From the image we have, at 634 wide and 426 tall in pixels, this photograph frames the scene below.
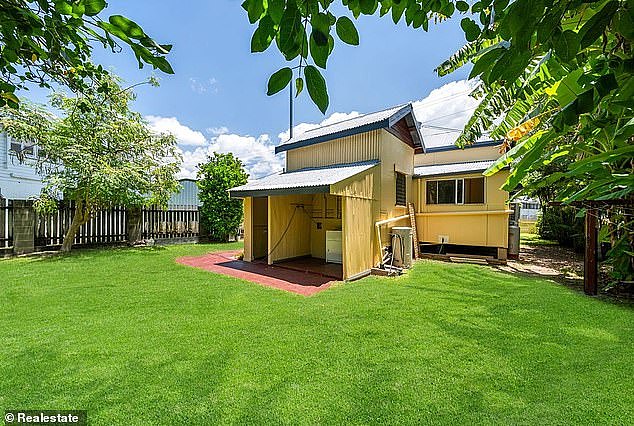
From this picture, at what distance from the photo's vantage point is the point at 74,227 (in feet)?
40.3

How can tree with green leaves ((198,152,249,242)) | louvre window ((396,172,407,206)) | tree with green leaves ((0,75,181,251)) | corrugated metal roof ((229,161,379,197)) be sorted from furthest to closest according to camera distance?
tree with green leaves ((198,152,249,242)) < louvre window ((396,172,407,206)) < tree with green leaves ((0,75,181,251)) < corrugated metal roof ((229,161,379,197))

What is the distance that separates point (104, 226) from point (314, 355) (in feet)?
47.4

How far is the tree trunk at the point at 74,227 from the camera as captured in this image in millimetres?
12156

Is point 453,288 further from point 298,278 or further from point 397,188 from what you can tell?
point 397,188

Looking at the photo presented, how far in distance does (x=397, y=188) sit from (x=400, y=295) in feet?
19.9

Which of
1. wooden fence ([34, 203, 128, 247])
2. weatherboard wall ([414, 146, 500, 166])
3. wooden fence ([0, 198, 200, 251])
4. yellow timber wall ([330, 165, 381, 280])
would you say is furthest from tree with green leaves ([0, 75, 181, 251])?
weatherboard wall ([414, 146, 500, 166])

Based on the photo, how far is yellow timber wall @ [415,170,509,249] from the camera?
37.6ft

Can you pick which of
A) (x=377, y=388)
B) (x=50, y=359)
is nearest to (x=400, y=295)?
(x=377, y=388)

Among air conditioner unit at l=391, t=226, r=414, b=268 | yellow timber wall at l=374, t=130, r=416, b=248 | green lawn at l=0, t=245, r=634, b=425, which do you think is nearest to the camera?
green lawn at l=0, t=245, r=634, b=425

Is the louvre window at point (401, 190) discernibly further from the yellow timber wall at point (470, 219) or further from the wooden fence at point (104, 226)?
the wooden fence at point (104, 226)

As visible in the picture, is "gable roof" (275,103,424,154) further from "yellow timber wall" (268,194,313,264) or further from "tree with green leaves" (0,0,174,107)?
"tree with green leaves" (0,0,174,107)

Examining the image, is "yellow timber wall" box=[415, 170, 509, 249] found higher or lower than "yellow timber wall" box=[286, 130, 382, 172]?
lower

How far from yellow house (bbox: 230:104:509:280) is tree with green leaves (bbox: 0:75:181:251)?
4.63m

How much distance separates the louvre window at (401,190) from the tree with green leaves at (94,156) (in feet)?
33.2
